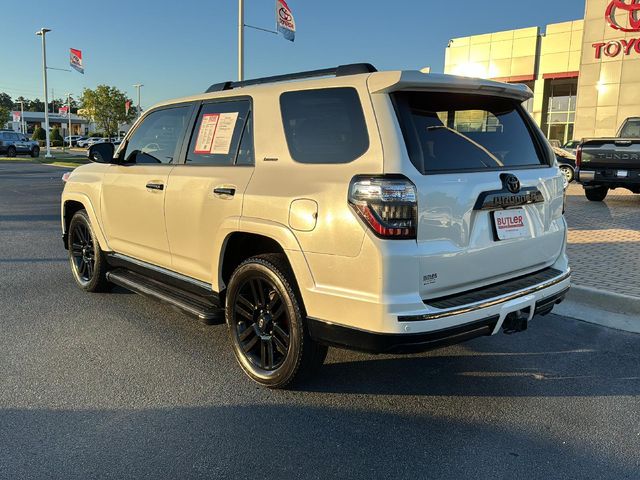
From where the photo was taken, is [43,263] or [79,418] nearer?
[79,418]

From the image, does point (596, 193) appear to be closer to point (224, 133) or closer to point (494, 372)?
point (494, 372)

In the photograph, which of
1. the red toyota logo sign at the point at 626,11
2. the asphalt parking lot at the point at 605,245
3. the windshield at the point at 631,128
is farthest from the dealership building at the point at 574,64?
the asphalt parking lot at the point at 605,245

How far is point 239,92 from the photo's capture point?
3.94m

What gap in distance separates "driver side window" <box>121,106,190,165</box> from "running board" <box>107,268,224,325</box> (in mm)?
1019

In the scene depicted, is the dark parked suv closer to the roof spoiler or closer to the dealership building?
the dealership building

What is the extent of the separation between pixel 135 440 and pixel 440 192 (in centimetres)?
212


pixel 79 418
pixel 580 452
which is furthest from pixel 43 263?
pixel 580 452

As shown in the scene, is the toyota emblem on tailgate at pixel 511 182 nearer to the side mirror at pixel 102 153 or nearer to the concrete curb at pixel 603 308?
the concrete curb at pixel 603 308

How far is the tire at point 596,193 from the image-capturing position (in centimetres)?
1376

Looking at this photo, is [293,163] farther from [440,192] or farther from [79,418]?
[79,418]

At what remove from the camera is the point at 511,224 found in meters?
3.36

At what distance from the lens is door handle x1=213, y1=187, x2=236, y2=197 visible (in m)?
3.67

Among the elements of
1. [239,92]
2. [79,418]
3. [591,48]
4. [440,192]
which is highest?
[591,48]

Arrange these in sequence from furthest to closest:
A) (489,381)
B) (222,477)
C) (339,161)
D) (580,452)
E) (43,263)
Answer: (43,263), (489,381), (339,161), (580,452), (222,477)
